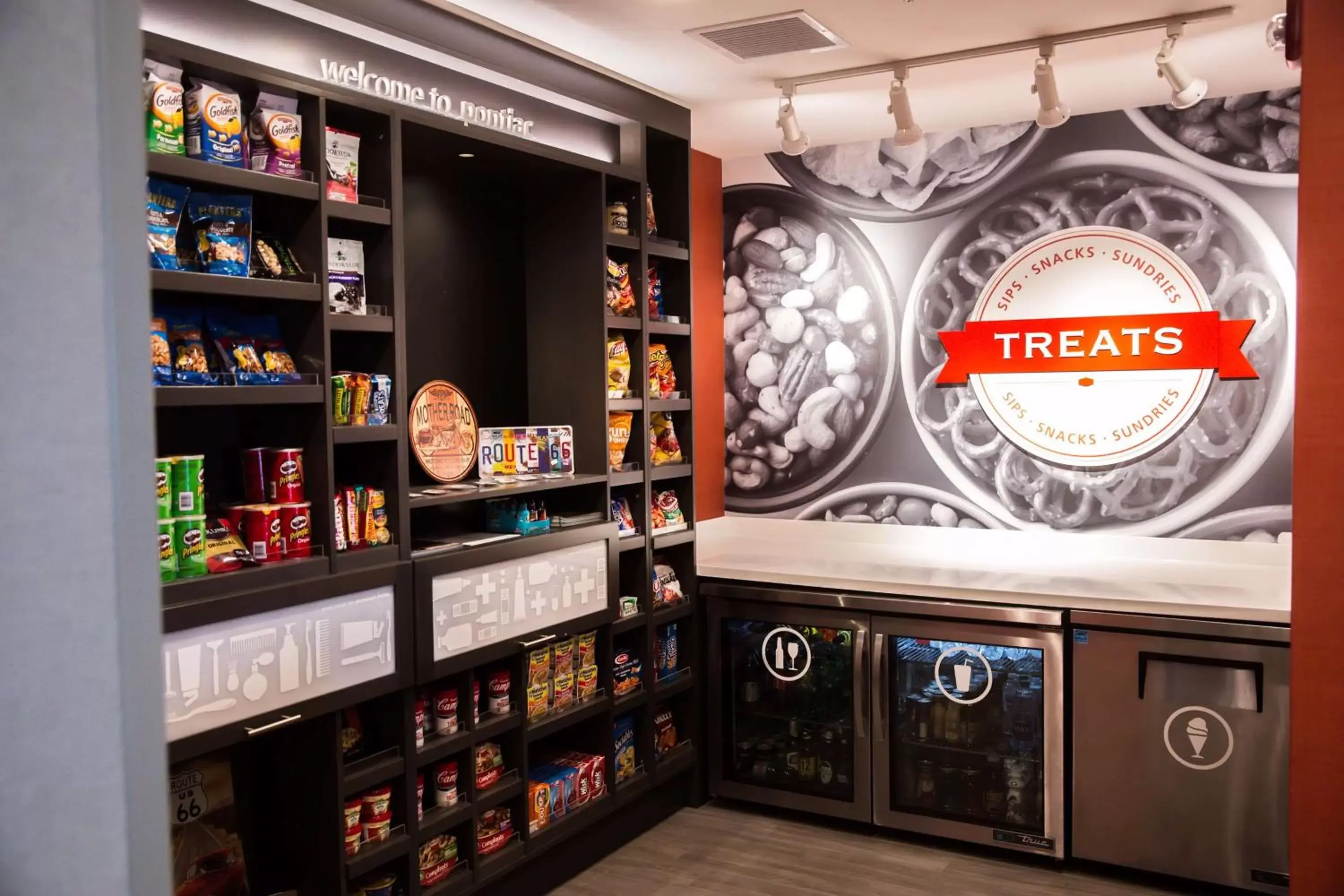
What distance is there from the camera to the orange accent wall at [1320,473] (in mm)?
1365

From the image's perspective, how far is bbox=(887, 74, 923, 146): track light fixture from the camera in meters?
3.84

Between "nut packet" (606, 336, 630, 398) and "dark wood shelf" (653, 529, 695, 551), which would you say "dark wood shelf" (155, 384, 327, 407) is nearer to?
"nut packet" (606, 336, 630, 398)

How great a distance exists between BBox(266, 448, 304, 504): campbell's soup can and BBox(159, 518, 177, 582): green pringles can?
0.33 meters

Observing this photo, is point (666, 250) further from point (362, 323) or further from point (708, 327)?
point (362, 323)

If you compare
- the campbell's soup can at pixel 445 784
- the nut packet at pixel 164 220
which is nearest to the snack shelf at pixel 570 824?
the campbell's soup can at pixel 445 784

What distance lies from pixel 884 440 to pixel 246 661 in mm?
3091

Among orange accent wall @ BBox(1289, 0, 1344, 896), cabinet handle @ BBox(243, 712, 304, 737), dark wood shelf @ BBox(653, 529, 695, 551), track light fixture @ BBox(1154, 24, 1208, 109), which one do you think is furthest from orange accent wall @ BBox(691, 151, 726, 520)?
orange accent wall @ BBox(1289, 0, 1344, 896)

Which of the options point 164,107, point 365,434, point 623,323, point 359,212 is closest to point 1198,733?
point 623,323

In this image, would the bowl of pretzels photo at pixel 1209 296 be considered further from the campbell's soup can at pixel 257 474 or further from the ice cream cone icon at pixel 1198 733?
the campbell's soup can at pixel 257 474

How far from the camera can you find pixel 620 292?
13.4 ft

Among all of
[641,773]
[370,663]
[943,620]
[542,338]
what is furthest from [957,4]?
[641,773]

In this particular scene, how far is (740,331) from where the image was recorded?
521 centimetres

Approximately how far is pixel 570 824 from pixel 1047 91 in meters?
2.97

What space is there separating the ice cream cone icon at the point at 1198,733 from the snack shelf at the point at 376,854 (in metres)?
2.60
